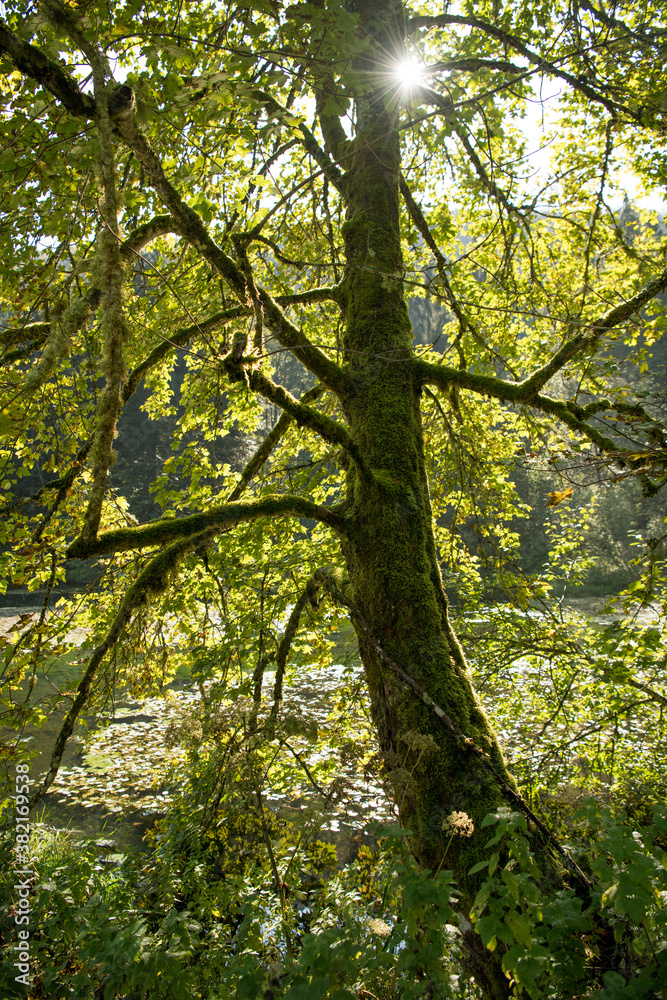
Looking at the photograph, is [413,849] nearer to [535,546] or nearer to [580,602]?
[580,602]

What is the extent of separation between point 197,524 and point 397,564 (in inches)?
39.6

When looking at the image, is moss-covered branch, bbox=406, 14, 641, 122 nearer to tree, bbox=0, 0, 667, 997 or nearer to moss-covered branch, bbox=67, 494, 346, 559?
tree, bbox=0, 0, 667, 997

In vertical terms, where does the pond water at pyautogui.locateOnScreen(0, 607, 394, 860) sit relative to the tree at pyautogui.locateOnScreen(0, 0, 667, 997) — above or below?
below

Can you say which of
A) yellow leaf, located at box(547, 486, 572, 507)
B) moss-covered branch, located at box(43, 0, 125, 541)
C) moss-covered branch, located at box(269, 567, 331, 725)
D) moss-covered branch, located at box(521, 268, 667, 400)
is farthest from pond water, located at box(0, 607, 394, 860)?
moss-covered branch, located at box(43, 0, 125, 541)

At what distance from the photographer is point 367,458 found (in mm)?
2750

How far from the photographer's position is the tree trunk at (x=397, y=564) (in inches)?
71.6

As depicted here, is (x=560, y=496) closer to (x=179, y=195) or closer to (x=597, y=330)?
(x=597, y=330)

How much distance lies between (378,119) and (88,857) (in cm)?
535

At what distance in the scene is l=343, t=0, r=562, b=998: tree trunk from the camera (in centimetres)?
182

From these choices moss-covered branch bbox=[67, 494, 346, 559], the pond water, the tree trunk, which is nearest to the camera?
the tree trunk

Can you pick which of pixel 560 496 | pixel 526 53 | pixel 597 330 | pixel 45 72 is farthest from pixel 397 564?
pixel 526 53

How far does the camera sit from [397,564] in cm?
238

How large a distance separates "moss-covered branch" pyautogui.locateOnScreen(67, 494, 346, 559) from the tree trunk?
0.83ft

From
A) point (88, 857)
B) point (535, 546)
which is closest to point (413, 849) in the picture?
point (88, 857)
